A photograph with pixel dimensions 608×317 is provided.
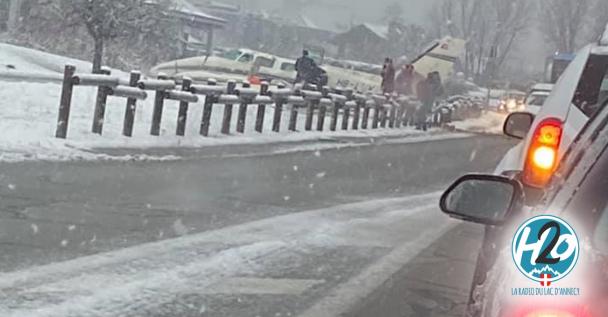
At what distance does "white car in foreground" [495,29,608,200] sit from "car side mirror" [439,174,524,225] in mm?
273

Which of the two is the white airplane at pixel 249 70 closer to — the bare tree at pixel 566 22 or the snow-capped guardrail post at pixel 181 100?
the snow-capped guardrail post at pixel 181 100

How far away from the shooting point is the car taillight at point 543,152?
17.6ft

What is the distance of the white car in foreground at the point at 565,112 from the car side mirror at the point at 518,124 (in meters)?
1.02

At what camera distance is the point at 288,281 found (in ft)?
24.6

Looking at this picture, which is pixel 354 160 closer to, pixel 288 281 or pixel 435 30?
pixel 288 281

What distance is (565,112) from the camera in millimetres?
5457

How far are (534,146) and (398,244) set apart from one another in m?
3.98

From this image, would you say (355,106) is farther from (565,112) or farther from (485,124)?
(565,112)

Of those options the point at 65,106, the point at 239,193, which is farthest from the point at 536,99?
the point at 239,193

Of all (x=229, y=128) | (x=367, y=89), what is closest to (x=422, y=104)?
(x=367, y=89)

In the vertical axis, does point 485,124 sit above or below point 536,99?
below

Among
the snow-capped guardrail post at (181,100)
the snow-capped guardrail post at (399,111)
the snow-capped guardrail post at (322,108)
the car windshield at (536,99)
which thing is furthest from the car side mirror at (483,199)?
the snow-capped guardrail post at (399,111)

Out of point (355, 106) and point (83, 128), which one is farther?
point (355, 106)
